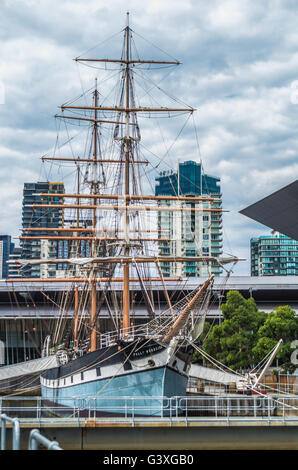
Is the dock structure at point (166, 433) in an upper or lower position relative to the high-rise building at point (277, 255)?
lower

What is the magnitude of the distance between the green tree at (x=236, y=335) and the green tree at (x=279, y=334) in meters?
0.93

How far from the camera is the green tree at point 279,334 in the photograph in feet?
127

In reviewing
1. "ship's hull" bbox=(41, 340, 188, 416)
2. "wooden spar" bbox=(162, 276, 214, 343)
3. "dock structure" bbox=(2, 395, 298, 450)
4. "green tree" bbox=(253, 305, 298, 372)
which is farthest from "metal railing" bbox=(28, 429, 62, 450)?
"green tree" bbox=(253, 305, 298, 372)

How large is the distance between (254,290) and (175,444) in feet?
148

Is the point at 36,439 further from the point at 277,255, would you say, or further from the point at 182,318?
the point at 277,255

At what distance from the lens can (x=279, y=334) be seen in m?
39.4

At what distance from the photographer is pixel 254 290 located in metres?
64.8

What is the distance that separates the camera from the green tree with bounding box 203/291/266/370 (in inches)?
1596

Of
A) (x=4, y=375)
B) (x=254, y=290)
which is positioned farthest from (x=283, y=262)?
(x=4, y=375)

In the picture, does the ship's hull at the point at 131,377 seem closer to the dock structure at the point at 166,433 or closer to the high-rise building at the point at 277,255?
the dock structure at the point at 166,433

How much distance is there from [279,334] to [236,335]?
9.49 feet

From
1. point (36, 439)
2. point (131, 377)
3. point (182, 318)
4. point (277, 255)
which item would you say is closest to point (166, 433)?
point (131, 377)

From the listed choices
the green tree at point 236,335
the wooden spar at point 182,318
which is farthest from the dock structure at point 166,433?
the green tree at point 236,335
